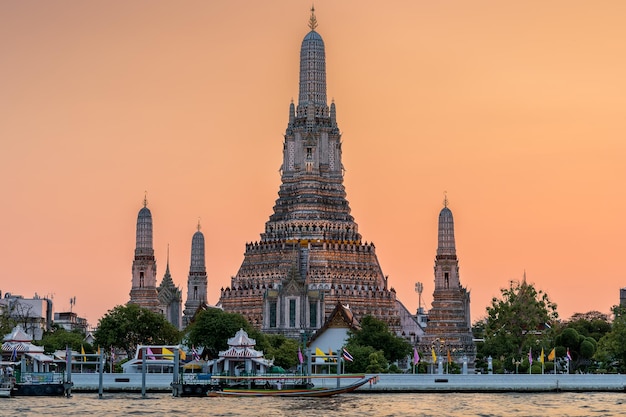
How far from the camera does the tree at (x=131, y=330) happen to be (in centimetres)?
14438

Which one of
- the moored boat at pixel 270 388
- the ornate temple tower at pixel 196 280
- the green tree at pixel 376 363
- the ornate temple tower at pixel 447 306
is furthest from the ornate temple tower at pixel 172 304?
the moored boat at pixel 270 388

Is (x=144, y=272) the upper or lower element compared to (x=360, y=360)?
upper

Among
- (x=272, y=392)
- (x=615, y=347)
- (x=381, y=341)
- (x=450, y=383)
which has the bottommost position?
(x=272, y=392)

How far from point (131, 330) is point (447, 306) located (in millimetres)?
38302

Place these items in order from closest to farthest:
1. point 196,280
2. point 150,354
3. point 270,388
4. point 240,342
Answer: point 270,388
point 240,342
point 150,354
point 196,280

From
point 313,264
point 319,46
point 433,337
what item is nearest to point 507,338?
point 433,337

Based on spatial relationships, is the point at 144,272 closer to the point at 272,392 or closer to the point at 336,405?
the point at 272,392

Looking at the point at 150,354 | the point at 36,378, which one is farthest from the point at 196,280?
the point at 36,378

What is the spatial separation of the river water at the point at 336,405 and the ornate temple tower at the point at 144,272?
2080 inches

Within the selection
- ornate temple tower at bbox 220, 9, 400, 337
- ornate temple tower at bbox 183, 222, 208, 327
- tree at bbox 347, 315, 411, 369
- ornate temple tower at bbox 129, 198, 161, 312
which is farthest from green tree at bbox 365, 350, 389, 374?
ornate temple tower at bbox 183, 222, 208, 327

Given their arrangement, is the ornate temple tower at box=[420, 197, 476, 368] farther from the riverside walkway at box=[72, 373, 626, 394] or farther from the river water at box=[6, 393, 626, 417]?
the river water at box=[6, 393, 626, 417]

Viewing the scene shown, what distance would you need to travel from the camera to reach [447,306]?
16975cm

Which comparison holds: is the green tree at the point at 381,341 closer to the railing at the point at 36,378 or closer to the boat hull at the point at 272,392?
the boat hull at the point at 272,392

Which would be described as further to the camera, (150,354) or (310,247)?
(310,247)
